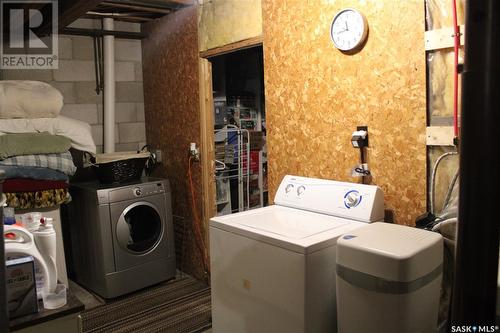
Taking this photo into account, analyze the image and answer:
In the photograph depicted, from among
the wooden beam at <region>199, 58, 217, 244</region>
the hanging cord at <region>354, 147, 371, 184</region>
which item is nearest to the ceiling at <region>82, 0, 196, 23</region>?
the wooden beam at <region>199, 58, 217, 244</region>

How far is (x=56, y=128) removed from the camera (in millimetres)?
3092

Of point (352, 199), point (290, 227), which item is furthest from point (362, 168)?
point (290, 227)

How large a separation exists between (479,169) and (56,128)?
297 centimetres

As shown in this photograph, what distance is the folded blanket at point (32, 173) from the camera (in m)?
2.82

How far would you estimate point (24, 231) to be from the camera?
4.70 feet

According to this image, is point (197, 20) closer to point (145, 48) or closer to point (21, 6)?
point (145, 48)

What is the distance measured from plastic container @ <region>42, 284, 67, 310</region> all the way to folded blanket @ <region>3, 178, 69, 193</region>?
1.69m

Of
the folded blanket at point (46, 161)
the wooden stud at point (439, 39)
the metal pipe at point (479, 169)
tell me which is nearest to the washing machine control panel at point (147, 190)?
the folded blanket at point (46, 161)

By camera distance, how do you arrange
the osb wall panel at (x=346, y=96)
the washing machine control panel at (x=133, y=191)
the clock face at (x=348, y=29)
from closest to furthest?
the osb wall panel at (x=346, y=96)
the clock face at (x=348, y=29)
the washing machine control panel at (x=133, y=191)

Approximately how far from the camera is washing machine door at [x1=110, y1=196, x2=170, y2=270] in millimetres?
3309

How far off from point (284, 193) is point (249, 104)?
2.51 meters

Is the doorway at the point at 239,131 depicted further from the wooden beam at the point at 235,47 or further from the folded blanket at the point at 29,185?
the folded blanket at the point at 29,185

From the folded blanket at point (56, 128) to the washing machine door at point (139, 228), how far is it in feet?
2.05

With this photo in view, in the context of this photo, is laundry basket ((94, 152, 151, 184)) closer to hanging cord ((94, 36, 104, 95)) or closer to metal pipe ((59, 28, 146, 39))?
hanging cord ((94, 36, 104, 95))
